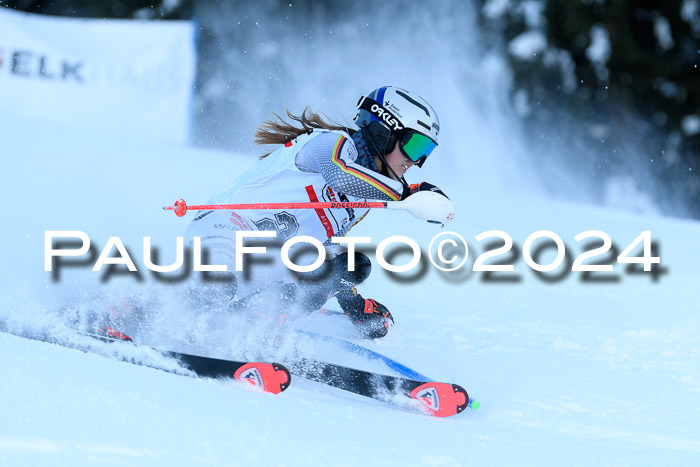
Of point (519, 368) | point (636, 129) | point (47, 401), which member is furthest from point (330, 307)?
point (636, 129)

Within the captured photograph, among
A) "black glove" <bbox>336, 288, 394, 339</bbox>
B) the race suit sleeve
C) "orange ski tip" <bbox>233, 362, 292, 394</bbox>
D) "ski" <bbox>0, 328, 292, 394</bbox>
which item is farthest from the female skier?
"orange ski tip" <bbox>233, 362, 292, 394</bbox>

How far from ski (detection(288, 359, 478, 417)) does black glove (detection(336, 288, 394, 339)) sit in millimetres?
667

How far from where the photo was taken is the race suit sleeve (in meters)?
2.95

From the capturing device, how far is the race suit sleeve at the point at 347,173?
2.95 m

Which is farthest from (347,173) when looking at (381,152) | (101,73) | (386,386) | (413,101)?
(101,73)

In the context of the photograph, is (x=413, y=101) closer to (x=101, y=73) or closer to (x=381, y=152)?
(x=381, y=152)

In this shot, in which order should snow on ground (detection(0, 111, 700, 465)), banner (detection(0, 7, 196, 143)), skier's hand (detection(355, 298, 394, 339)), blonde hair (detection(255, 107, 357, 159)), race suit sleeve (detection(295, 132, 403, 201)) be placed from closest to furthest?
snow on ground (detection(0, 111, 700, 465)) < race suit sleeve (detection(295, 132, 403, 201)) < blonde hair (detection(255, 107, 357, 159)) < skier's hand (detection(355, 298, 394, 339)) < banner (detection(0, 7, 196, 143))

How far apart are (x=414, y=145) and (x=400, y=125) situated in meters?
0.09

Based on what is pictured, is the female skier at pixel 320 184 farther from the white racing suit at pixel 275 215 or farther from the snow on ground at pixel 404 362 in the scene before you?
the snow on ground at pixel 404 362

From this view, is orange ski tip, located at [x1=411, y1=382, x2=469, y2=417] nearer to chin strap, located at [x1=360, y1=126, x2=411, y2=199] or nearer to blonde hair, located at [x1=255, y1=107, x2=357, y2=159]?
chin strap, located at [x1=360, y1=126, x2=411, y2=199]

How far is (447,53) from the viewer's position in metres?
17.5

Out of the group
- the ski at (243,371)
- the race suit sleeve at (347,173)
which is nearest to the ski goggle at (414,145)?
the race suit sleeve at (347,173)

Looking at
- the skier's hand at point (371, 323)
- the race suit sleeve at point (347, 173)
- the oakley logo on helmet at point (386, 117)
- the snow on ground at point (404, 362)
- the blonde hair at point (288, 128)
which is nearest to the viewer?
the snow on ground at point (404, 362)

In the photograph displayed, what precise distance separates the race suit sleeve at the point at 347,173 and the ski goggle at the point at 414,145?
0.47 feet
